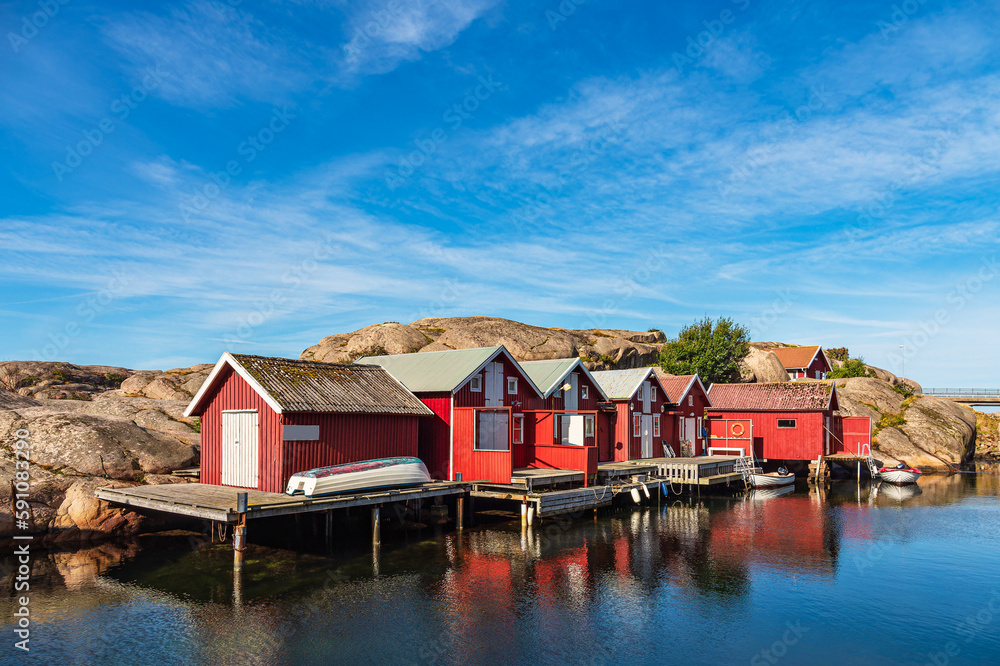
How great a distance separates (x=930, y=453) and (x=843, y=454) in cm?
1227

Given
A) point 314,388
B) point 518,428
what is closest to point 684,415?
point 518,428

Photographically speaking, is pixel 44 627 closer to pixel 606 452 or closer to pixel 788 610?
pixel 788 610

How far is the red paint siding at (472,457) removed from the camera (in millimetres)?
28538

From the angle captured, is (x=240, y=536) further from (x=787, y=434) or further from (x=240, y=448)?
(x=787, y=434)

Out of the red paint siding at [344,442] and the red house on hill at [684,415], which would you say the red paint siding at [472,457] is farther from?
the red house on hill at [684,415]

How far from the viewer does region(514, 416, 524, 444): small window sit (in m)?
32.6

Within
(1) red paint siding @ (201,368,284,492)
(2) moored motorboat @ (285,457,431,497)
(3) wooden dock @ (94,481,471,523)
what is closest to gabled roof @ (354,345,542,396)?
(2) moored motorboat @ (285,457,431,497)

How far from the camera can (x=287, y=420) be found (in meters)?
24.4

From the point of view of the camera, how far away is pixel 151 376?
159 ft

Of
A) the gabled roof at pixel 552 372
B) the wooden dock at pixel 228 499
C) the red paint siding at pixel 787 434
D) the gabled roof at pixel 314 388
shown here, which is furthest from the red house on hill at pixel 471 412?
the red paint siding at pixel 787 434

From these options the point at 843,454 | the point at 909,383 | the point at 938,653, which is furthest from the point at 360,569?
the point at 909,383

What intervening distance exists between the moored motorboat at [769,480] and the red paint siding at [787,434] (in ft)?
13.3

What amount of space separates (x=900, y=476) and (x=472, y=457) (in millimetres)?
32286

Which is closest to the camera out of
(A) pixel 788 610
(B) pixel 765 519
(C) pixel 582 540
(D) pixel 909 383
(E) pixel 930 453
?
(A) pixel 788 610
